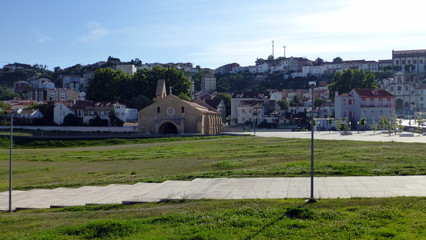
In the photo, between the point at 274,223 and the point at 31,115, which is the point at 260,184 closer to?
the point at 274,223

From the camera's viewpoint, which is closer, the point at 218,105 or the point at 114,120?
the point at 114,120

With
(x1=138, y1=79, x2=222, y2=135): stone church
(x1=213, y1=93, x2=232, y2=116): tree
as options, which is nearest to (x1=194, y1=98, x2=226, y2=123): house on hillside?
(x1=213, y1=93, x2=232, y2=116): tree

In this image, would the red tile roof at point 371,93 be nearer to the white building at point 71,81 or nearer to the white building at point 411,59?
the white building at point 411,59

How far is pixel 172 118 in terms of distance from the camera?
7112 cm

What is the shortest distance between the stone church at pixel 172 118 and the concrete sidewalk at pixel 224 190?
51013mm

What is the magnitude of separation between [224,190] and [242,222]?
18.9 ft

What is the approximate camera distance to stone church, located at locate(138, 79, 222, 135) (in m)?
70.8

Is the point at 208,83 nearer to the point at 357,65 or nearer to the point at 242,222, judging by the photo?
the point at 357,65

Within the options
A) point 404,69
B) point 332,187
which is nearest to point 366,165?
point 332,187

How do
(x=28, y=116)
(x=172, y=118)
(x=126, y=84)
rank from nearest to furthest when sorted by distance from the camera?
1. (x=172, y=118)
2. (x=28, y=116)
3. (x=126, y=84)

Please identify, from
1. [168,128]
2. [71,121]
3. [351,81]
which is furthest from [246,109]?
[71,121]

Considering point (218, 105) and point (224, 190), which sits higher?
A: point (218, 105)

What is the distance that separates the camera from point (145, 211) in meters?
12.7

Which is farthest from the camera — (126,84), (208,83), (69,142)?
(208,83)
